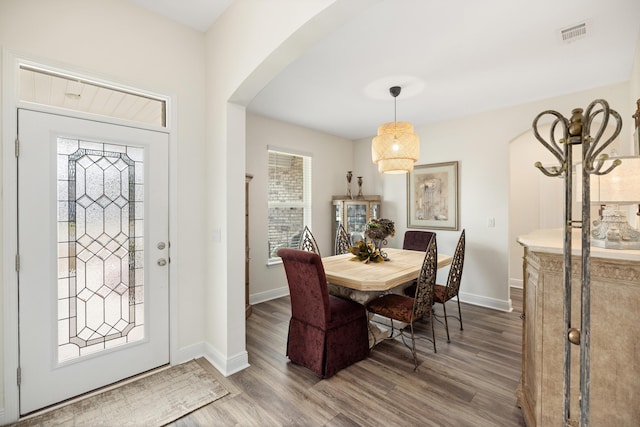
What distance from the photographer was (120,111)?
7.42 feet

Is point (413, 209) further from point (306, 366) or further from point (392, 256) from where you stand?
point (306, 366)

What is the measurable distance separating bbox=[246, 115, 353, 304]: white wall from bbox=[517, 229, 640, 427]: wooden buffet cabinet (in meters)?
3.37

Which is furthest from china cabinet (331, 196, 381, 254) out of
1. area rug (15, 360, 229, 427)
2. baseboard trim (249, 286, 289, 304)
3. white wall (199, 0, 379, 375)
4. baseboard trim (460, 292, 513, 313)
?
area rug (15, 360, 229, 427)

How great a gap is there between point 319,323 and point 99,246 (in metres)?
1.71

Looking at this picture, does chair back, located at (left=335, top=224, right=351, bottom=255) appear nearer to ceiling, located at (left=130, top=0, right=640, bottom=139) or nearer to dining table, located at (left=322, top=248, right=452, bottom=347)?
dining table, located at (left=322, top=248, right=452, bottom=347)

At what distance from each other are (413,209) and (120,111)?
401 centimetres

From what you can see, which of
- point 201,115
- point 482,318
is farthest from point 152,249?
point 482,318

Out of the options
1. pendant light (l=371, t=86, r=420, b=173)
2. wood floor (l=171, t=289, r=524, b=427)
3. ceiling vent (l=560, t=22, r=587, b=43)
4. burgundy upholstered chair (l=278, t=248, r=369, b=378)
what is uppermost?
ceiling vent (l=560, t=22, r=587, b=43)

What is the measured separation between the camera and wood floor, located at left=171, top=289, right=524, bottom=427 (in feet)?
6.21

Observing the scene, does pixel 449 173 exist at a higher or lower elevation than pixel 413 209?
higher

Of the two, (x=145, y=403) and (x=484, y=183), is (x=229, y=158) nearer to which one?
(x=145, y=403)

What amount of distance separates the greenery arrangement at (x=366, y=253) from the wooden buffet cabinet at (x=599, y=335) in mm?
1658

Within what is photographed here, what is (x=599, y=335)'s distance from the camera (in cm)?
132

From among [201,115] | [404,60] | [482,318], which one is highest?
[404,60]
